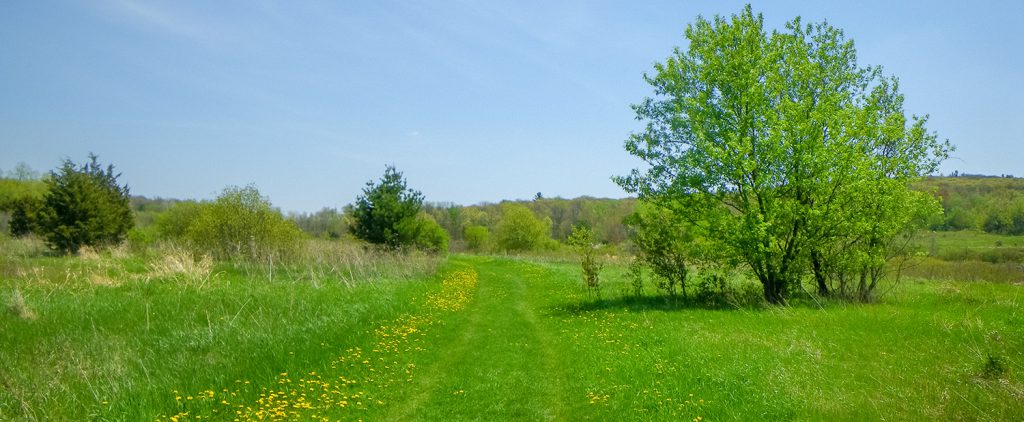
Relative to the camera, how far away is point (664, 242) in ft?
66.7

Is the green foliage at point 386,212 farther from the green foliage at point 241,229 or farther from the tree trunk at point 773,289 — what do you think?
the tree trunk at point 773,289

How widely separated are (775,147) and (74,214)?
1768 inches

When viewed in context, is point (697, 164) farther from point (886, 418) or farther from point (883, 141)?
point (886, 418)

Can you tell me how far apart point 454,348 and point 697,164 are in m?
10.0

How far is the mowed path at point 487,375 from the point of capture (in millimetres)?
8953

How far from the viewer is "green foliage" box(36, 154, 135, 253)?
41062 mm

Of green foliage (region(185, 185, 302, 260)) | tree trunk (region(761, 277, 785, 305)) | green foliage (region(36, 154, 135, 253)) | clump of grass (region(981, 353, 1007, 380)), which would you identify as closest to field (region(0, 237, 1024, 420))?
clump of grass (region(981, 353, 1007, 380))

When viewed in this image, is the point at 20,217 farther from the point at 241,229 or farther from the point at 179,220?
the point at 241,229

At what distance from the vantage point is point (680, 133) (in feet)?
65.7

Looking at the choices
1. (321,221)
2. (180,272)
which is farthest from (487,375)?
(321,221)

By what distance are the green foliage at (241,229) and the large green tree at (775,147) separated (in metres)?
23.1

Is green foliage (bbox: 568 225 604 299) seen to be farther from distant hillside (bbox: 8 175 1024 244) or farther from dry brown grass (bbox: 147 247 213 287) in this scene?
dry brown grass (bbox: 147 247 213 287)

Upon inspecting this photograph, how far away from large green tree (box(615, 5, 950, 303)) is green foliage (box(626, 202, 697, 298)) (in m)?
0.57

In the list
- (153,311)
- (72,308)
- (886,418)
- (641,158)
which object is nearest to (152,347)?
(153,311)
